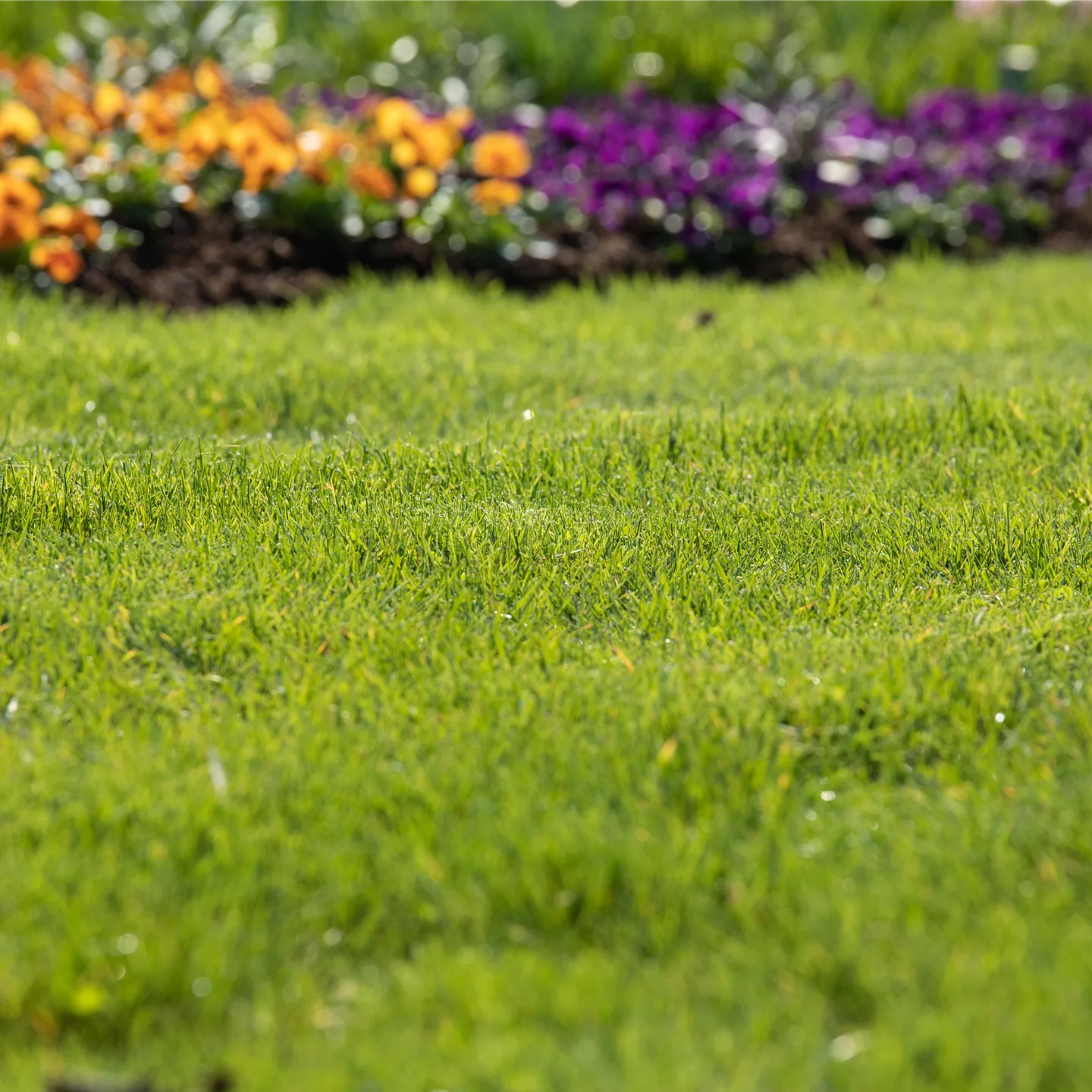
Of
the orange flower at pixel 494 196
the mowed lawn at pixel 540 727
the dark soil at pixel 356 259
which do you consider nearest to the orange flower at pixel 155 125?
the dark soil at pixel 356 259

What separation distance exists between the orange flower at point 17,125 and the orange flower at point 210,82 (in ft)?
2.89

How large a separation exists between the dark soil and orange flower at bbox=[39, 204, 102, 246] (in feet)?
0.46

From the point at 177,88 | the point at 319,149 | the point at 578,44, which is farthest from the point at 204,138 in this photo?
the point at 578,44

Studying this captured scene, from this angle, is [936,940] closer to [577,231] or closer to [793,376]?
[793,376]

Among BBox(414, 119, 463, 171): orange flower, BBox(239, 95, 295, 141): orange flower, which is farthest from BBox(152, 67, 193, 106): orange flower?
BBox(414, 119, 463, 171): orange flower

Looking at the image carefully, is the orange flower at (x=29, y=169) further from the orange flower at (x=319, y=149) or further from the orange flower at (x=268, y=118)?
the orange flower at (x=319, y=149)

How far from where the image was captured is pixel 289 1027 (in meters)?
1.94

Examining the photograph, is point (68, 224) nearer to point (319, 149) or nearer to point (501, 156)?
point (319, 149)

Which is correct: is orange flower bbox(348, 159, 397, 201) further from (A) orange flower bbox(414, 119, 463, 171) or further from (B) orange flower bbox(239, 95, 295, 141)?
(B) orange flower bbox(239, 95, 295, 141)

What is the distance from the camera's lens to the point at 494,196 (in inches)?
243

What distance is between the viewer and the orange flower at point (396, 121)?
20.6ft

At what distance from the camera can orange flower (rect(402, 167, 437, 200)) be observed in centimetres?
609

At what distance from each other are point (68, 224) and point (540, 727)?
12.2ft

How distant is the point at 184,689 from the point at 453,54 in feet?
20.1
